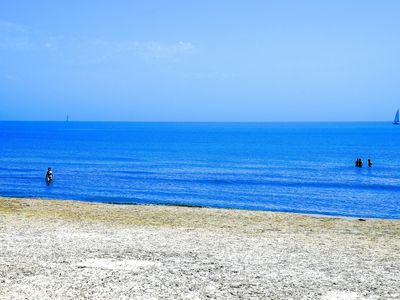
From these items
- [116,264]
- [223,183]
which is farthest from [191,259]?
[223,183]

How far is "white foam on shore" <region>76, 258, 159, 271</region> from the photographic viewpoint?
1614cm

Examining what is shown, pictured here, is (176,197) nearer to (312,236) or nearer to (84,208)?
(84,208)

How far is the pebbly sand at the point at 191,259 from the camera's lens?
Result: 14.0 m

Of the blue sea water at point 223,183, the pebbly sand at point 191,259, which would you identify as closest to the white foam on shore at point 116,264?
the pebbly sand at point 191,259

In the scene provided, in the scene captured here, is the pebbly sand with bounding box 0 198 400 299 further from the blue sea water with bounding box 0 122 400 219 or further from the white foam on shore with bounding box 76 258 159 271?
the blue sea water with bounding box 0 122 400 219

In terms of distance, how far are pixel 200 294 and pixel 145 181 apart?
4304 cm

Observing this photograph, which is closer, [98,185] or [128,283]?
[128,283]

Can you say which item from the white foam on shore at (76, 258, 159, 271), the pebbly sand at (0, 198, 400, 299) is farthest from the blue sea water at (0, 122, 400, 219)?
the white foam on shore at (76, 258, 159, 271)

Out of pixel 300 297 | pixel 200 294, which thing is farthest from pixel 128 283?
pixel 300 297

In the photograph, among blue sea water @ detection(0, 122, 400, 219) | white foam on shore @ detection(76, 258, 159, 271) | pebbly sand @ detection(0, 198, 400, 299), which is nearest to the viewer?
pebbly sand @ detection(0, 198, 400, 299)

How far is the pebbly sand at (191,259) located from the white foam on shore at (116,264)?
1.2 inches

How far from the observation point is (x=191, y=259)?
17391 mm

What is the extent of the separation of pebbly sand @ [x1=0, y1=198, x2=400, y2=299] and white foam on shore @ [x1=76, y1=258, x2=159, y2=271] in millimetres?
31

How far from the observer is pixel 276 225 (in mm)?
26875
